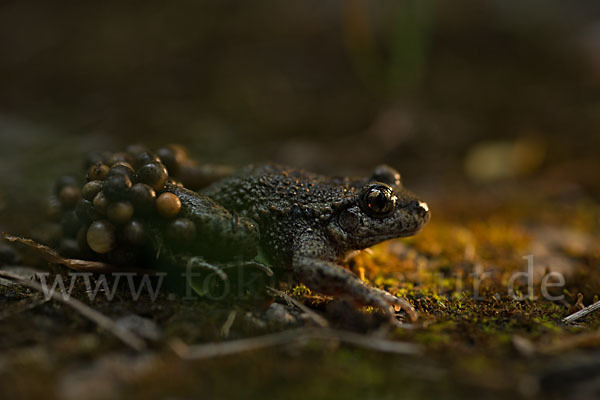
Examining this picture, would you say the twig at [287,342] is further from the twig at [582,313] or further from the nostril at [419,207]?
the twig at [582,313]

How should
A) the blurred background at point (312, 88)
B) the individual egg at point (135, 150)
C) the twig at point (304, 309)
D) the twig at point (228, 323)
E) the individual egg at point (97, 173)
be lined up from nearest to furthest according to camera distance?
the twig at point (228, 323), the twig at point (304, 309), the individual egg at point (97, 173), the individual egg at point (135, 150), the blurred background at point (312, 88)

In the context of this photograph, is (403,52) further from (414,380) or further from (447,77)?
(414,380)

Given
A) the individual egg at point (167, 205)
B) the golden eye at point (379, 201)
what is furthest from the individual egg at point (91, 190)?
the golden eye at point (379, 201)

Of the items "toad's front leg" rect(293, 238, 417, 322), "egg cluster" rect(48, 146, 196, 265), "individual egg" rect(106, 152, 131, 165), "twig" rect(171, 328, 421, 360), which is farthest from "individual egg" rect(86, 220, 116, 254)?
"toad's front leg" rect(293, 238, 417, 322)

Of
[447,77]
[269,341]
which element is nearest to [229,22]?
[447,77]

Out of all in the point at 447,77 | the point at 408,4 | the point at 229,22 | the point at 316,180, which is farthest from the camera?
the point at 229,22

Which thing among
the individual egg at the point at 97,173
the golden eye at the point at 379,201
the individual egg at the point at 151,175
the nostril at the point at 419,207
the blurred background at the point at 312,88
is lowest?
the individual egg at the point at 97,173

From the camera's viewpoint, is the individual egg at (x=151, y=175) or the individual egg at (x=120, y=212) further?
the individual egg at (x=151, y=175)
